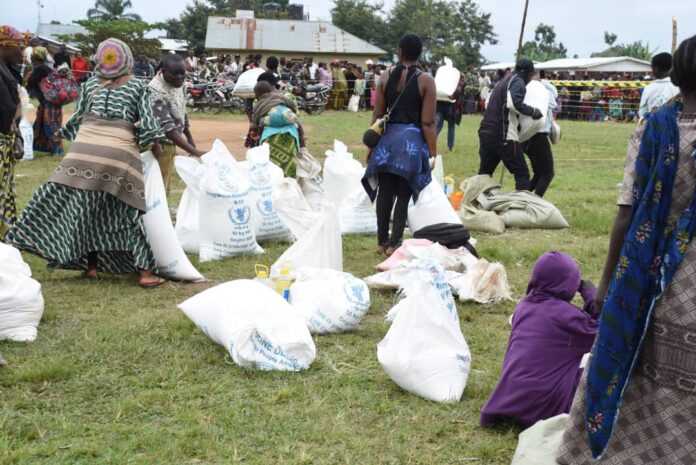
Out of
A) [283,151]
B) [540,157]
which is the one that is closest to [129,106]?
[283,151]

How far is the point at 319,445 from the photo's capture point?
3.16m

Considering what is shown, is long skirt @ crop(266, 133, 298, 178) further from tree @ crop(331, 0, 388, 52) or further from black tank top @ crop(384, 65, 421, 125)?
tree @ crop(331, 0, 388, 52)

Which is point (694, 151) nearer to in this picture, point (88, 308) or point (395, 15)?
point (88, 308)

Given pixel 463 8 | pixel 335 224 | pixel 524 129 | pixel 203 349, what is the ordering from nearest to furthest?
pixel 203 349 < pixel 335 224 < pixel 524 129 < pixel 463 8

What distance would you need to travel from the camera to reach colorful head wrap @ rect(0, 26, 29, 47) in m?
5.56

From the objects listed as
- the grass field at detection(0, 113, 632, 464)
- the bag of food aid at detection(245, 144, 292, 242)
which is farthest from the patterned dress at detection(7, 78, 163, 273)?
the bag of food aid at detection(245, 144, 292, 242)

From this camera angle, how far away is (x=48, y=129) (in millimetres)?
12023

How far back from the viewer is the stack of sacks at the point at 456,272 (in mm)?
5109

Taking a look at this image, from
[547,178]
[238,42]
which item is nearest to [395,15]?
[238,42]

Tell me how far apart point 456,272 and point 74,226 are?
246cm

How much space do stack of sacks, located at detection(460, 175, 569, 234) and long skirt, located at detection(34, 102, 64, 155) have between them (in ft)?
22.3

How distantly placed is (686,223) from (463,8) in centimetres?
6805

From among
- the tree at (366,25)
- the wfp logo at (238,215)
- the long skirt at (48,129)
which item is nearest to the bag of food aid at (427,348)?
the wfp logo at (238,215)

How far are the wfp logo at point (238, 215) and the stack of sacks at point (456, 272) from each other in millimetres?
1113
